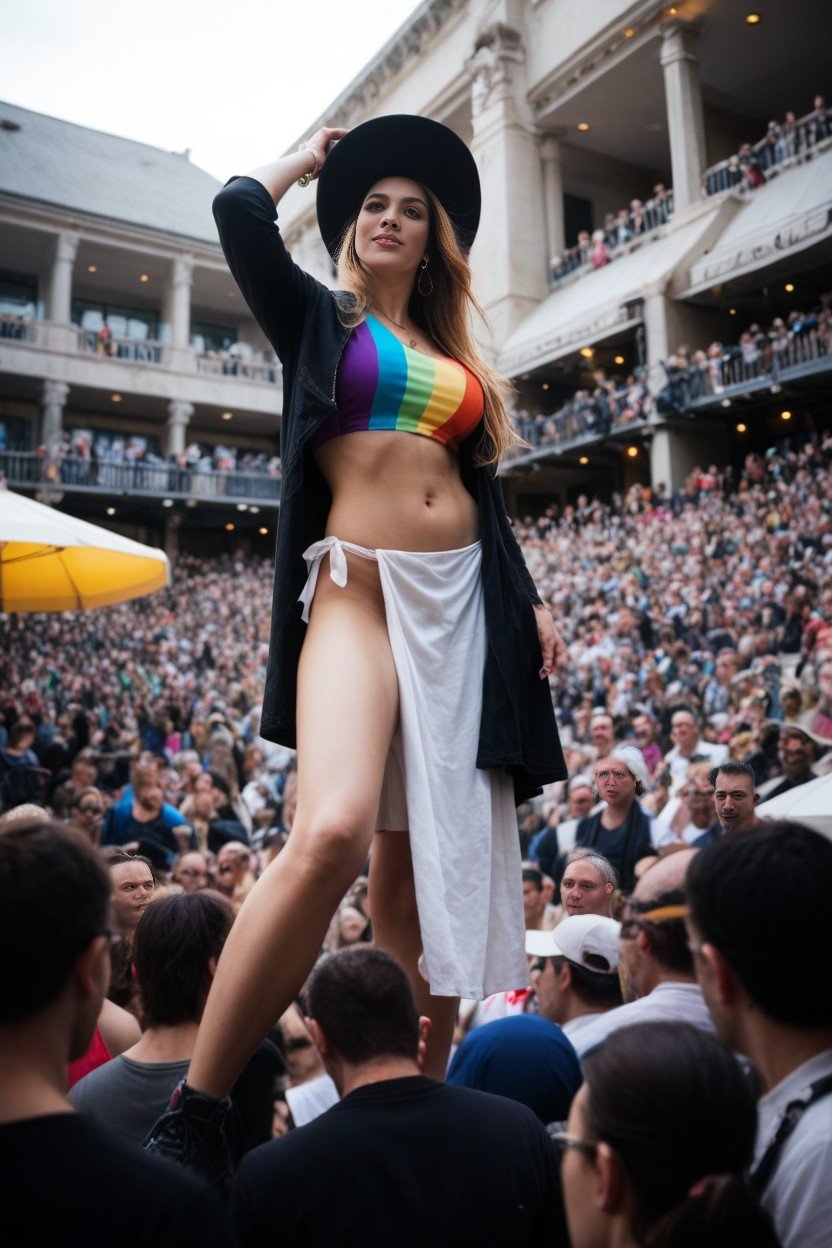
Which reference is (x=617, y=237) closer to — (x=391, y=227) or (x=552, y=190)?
(x=552, y=190)

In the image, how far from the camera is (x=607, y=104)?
1162 inches

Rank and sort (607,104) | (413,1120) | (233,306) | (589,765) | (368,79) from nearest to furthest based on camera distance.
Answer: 1. (413,1120)
2. (589,765)
3. (607,104)
4. (368,79)
5. (233,306)

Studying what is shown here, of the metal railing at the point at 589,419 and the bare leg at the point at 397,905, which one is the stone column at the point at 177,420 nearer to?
the metal railing at the point at 589,419

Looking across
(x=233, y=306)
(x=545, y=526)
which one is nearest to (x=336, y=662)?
(x=545, y=526)

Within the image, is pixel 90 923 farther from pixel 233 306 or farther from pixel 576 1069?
pixel 233 306

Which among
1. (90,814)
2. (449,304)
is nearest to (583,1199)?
(449,304)

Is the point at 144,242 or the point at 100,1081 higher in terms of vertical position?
the point at 144,242

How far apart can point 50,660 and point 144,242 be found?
2051 centimetres

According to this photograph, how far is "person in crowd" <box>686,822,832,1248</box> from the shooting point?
1.32 m

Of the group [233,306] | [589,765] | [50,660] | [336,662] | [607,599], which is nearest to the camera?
[336,662]

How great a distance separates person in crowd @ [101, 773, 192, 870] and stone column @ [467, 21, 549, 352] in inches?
975

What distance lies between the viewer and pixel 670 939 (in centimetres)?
196

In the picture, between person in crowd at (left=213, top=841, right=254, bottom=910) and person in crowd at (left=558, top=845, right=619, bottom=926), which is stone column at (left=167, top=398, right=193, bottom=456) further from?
person in crowd at (left=558, top=845, right=619, bottom=926)

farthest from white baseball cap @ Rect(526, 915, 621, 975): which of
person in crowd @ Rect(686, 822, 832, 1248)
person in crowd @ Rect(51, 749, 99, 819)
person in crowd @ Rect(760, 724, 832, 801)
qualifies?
person in crowd @ Rect(51, 749, 99, 819)
